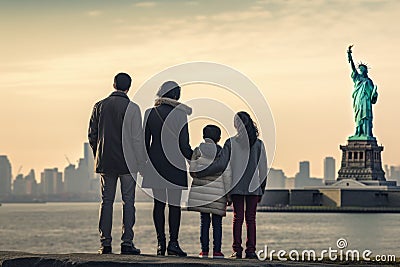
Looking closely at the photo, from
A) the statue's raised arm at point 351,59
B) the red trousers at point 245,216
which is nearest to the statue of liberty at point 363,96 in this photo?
the statue's raised arm at point 351,59

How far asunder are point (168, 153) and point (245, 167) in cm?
104

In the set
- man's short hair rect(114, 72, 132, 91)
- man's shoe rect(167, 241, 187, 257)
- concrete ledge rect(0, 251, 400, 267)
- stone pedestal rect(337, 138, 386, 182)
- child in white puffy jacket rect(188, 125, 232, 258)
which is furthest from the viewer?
stone pedestal rect(337, 138, 386, 182)

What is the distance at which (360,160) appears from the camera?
8300cm

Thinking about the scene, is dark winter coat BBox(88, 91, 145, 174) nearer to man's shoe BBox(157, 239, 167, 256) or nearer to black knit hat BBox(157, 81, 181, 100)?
black knit hat BBox(157, 81, 181, 100)

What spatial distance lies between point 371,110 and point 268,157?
70.2m

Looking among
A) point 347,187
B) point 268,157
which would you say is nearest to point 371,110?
point 347,187

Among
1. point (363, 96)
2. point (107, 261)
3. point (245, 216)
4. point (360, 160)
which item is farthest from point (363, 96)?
point (107, 261)

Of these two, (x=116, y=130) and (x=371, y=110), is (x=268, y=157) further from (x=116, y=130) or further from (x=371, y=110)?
(x=371, y=110)

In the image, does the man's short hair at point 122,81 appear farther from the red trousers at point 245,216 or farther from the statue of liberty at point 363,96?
the statue of liberty at point 363,96

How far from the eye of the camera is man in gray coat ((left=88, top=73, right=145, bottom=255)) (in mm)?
11250

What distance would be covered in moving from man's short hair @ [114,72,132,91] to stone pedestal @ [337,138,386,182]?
2833 inches

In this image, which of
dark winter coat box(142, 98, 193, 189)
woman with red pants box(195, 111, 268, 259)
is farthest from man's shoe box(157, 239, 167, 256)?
woman with red pants box(195, 111, 268, 259)

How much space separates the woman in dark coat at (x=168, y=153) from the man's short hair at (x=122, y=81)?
39 centimetres

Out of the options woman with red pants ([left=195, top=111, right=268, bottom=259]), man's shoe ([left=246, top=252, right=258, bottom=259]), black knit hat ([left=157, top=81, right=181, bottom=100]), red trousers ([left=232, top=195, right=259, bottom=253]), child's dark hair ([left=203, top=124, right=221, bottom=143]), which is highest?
black knit hat ([left=157, top=81, right=181, bottom=100])
